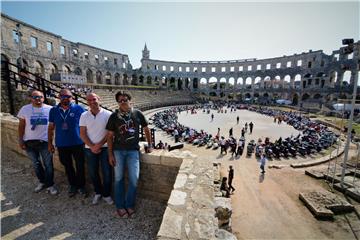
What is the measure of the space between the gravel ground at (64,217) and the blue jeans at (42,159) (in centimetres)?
25

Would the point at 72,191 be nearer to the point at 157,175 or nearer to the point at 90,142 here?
the point at 90,142

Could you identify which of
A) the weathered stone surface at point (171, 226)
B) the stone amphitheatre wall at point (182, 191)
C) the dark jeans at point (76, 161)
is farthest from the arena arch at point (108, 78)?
the weathered stone surface at point (171, 226)

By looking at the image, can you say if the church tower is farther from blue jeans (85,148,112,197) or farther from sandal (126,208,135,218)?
sandal (126,208,135,218)

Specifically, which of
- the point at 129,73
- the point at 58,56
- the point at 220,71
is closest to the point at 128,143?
the point at 58,56

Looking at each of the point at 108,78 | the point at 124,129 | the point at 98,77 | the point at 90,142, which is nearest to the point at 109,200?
the point at 90,142

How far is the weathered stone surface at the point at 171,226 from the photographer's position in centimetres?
165

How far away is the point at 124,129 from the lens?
8.32 feet

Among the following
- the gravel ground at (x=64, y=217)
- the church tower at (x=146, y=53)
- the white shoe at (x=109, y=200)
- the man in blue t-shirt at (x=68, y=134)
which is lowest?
the gravel ground at (x=64, y=217)

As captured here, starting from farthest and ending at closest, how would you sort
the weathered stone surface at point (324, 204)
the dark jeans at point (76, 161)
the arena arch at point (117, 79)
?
the arena arch at point (117, 79) → the weathered stone surface at point (324, 204) → the dark jeans at point (76, 161)

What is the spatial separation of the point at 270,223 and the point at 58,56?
32.2m

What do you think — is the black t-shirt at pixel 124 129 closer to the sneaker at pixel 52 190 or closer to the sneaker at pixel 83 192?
the sneaker at pixel 83 192

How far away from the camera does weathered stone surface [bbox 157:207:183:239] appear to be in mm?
1654

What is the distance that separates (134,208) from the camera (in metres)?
2.79

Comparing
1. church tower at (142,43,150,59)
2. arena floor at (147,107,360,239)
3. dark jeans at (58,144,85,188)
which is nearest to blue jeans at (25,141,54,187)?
dark jeans at (58,144,85,188)
